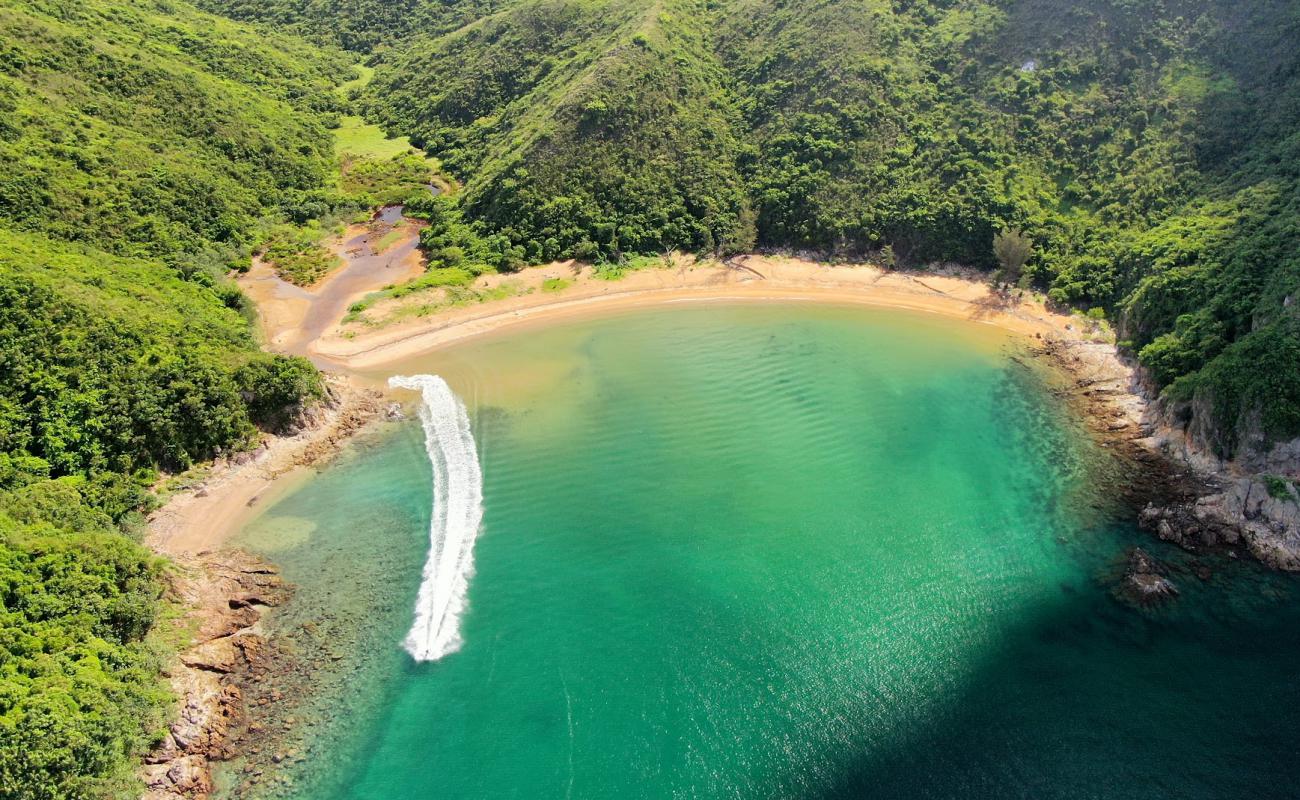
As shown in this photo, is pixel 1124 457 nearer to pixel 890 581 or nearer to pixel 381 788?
pixel 890 581

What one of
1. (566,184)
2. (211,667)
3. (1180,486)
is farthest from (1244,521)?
(566,184)

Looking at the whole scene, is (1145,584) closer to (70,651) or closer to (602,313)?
(602,313)

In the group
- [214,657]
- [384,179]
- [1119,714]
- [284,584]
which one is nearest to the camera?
[1119,714]

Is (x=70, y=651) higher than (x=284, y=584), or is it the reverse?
(x=70, y=651)

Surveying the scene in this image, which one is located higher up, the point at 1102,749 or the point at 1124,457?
the point at 1124,457

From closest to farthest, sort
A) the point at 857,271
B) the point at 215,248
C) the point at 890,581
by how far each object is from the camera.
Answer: the point at 890,581
the point at 215,248
the point at 857,271

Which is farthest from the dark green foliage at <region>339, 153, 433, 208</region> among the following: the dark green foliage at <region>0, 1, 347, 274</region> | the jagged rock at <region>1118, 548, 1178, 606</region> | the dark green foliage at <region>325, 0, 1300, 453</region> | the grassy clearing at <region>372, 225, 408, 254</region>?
the jagged rock at <region>1118, 548, 1178, 606</region>

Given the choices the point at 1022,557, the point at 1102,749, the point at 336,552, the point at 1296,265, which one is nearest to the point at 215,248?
the point at 336,552
